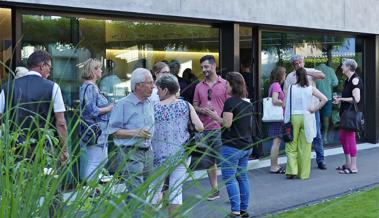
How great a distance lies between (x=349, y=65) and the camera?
1099 cm

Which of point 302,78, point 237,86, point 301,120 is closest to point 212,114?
point 237,86

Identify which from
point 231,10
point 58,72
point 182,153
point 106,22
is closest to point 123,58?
point 106,22

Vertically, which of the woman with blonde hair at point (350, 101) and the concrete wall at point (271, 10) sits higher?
the concrete wall at point (271, 10)

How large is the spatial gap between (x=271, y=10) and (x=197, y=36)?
1.73 m

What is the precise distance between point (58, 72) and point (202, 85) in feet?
6.81

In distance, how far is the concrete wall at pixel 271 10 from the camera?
970 cm

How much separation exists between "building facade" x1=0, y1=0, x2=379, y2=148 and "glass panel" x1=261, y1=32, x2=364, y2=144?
0.02 metres

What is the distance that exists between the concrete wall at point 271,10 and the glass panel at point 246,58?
49cm

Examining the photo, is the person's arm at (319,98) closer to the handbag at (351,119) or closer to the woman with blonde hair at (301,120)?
the woman with blonde hair at (301,120)

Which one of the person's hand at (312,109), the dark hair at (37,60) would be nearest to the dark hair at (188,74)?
the person's hand at (312,109)

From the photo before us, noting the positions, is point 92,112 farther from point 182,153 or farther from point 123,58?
point 182,153

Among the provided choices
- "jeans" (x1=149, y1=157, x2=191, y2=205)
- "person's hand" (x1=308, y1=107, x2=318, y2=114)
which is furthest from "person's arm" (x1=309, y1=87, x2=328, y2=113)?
"jeans" (x1=149, y1=157, x2=191, y2=205)

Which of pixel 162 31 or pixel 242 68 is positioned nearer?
pixel 162 31

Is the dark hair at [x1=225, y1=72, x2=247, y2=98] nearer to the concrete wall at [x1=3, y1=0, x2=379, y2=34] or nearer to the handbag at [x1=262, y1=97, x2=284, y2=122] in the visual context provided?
the concrete wall at [x1=3, y1=0, x2=379, y2=34]
